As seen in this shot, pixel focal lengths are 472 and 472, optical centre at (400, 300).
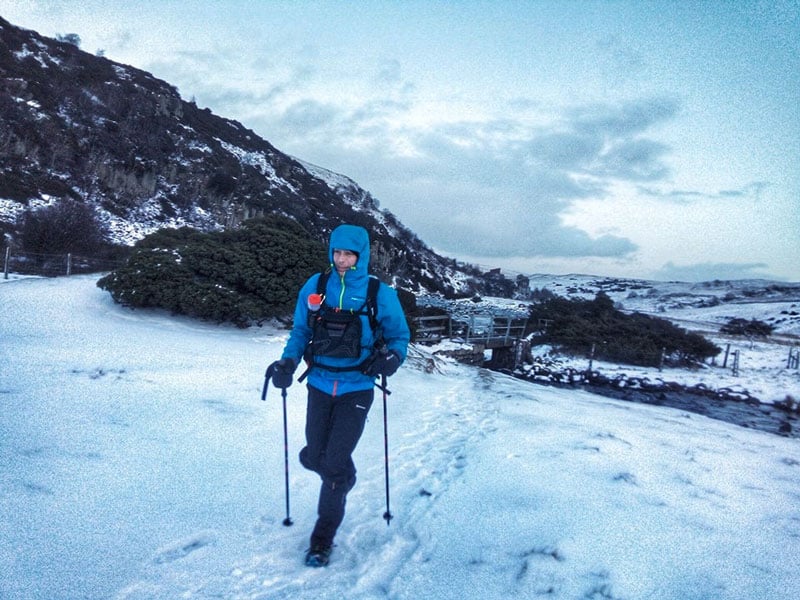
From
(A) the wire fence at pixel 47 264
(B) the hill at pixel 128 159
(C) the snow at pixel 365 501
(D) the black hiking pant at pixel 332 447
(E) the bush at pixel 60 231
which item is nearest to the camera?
(C) the snow at pixel 365 501

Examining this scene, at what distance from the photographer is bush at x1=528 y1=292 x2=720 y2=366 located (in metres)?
18.0

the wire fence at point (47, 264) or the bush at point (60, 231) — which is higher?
the bush at point (60, 231)

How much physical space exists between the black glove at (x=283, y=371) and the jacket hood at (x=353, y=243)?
2.36ft

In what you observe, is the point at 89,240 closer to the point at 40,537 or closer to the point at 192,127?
the point at 40,537

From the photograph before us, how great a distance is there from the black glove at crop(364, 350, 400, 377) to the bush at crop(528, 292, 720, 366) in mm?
16207

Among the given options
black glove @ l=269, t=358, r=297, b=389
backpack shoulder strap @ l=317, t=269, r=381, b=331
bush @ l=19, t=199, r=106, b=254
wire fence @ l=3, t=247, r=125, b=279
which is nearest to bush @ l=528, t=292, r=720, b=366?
backpack shoulder strap @ l=317, t=269, r=381, b=331

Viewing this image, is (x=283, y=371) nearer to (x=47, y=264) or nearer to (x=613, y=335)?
(x=47, y=264)

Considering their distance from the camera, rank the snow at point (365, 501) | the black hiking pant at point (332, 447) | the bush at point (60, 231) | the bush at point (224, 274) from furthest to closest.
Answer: the bush at point (60, 231)
the bush at point (224, 274)
the black hiking pant at point (332, 447)
the snow at point (365, 501)

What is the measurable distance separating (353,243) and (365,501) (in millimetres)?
2021

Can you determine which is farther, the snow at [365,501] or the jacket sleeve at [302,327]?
the jacket sleeve at [302,327]

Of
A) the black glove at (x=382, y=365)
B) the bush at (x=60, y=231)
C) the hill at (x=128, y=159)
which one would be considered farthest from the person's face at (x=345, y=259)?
the hill at (x=128, y=159)

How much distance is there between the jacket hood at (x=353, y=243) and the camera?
3088 mm

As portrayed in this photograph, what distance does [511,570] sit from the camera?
8.96ft

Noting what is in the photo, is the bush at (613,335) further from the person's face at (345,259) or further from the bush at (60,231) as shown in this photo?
the bush at (60,231)
